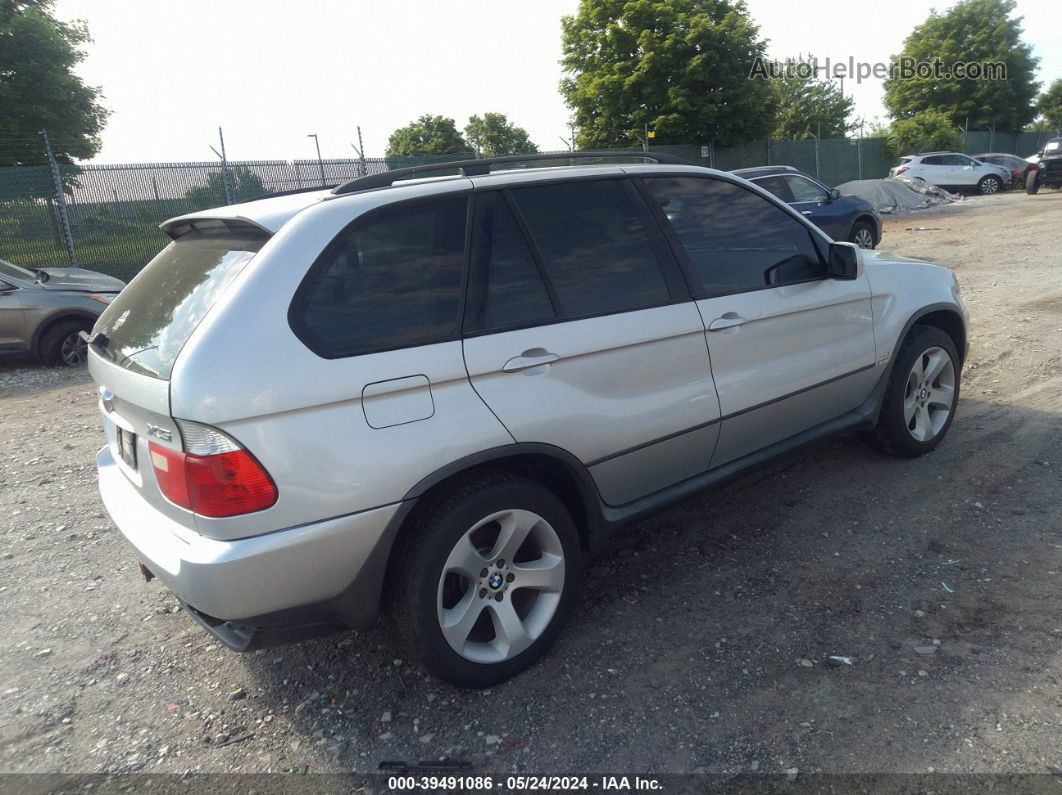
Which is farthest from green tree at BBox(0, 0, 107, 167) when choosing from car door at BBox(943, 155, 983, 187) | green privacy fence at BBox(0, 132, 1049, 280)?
car door at BBox(943, 155, 983, 187)

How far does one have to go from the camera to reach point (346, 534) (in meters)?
2.50

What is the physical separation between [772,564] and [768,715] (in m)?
1.07

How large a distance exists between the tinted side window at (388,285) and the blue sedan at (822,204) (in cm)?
Result: 1062

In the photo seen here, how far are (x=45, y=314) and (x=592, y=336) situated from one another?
322 inches

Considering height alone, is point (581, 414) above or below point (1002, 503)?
above

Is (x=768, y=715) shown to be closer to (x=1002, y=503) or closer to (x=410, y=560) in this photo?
(x=410, y=560)

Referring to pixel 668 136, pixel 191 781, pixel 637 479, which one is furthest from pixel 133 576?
pixel 668 136

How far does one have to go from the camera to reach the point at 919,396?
457cm

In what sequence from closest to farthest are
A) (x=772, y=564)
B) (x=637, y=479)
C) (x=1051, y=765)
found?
(x=1051, y=765)
(x=637, y=479)
(x=772, y=564)

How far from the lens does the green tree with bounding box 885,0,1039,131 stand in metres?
45.2

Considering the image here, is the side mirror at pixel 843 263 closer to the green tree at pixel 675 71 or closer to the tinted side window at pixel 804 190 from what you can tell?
the tinted side window at pixel 804 190

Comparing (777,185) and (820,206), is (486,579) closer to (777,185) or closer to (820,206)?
(777,185)

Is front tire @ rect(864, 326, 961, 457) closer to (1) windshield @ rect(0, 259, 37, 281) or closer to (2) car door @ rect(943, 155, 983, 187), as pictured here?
(1) windshield @ rect(0, 259, 37, 281)

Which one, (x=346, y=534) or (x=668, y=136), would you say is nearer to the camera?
(x=346, y=534)
